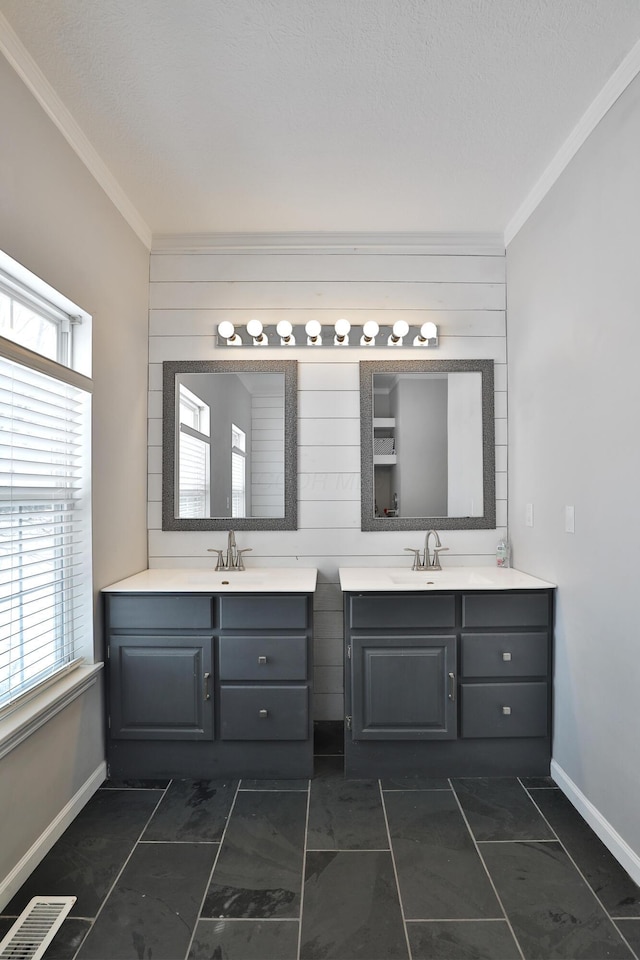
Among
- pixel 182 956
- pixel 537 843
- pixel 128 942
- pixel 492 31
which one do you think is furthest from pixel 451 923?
pixel 492 31

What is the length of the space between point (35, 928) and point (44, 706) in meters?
0.60

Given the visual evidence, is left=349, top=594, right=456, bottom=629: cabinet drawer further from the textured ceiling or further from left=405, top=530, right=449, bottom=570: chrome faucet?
the textured ceiling

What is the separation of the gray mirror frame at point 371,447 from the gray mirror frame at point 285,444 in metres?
0.37

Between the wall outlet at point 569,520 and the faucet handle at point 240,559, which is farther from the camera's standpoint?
the faucet handle at point 240,559

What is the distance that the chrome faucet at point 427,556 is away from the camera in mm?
2877

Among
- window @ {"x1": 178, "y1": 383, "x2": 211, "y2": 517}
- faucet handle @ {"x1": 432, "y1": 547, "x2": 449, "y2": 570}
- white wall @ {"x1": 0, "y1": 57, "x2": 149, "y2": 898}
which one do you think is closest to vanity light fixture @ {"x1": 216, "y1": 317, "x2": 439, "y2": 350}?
window @ {"x1": 178, "y1": 383, "x2": 211, "y2": 517}

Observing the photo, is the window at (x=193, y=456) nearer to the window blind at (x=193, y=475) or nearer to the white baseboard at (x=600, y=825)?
the window blind at (x=193, y=475)

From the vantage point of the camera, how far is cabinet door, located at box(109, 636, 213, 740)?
2383mm

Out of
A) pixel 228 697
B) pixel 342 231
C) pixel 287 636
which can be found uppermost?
pixel 342 231

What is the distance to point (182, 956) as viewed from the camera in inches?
58.3

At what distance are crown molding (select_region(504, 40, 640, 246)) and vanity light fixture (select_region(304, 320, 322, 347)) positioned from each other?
1124mm

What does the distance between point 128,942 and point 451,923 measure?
92cm

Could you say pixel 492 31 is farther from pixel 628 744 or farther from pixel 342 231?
pixel 628 744

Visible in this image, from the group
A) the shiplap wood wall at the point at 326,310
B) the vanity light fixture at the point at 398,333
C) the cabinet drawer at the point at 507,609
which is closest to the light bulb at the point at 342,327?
the shiplap wood wall at the point at 326,310
